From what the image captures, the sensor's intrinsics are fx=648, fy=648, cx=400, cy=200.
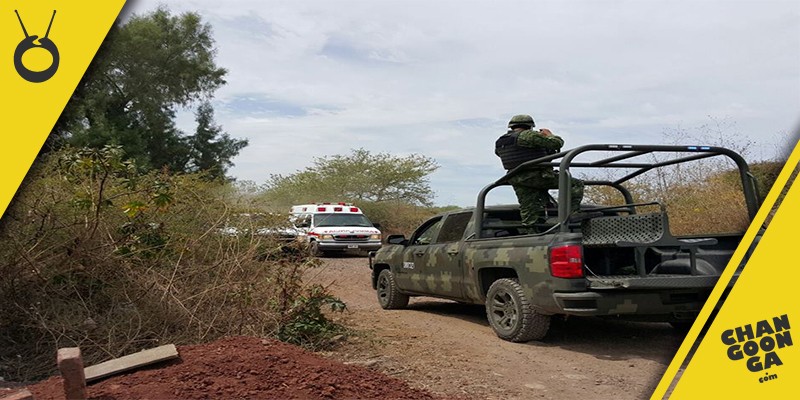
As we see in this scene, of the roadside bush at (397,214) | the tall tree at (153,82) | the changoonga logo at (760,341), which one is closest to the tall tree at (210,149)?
the tall tree at (153,82)

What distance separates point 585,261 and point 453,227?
223 cm

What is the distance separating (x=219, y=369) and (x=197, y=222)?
3.14 meters

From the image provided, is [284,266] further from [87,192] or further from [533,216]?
[533,216]

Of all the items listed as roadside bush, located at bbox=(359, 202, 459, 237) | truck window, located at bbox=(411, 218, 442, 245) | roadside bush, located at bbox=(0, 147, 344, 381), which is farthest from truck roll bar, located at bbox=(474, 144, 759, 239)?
roadside bush, located at bbox=(359, 202, 459, 237)

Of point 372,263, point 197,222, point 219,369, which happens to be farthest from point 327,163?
point 219,369

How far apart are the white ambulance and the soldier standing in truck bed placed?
38.2ft

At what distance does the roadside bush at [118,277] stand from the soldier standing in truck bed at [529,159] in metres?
2.31

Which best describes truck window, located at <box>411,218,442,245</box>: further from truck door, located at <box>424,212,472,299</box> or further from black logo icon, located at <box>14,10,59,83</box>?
black logo icon, located at <box>14,10,59,83</box>

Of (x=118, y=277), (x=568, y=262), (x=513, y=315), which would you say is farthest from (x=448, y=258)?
(x=118, y=277)

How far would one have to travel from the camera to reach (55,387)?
4273mm

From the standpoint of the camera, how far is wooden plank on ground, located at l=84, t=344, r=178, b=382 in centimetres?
435

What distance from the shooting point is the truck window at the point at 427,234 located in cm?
852

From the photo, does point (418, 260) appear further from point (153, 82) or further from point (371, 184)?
point (371, 184)

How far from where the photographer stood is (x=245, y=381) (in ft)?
14.0
